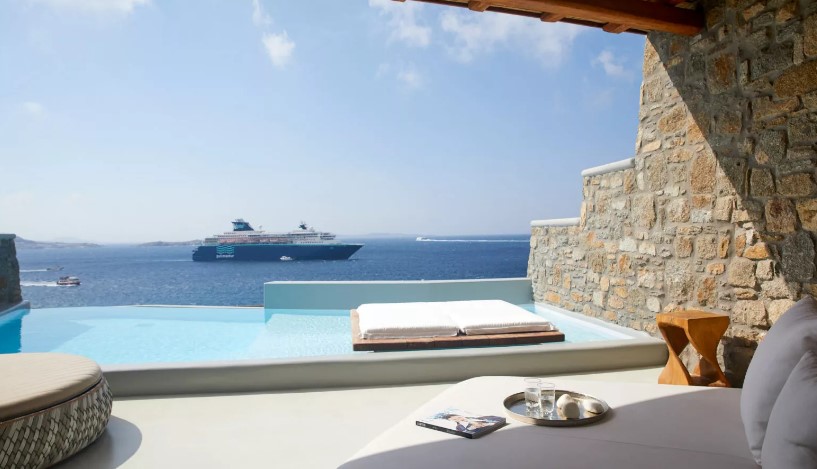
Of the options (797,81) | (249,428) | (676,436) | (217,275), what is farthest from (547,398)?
(217,275)

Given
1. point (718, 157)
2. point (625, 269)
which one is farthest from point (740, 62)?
point (625, 269)

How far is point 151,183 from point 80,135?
19.7 ft

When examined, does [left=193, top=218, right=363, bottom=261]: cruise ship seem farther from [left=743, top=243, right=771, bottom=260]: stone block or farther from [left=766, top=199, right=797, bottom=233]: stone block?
[left=766, top=199, right=797, bottom=233]: stone block

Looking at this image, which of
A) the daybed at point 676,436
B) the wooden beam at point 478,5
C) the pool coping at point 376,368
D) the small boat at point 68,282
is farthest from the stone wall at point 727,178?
the small boat at point 68,282

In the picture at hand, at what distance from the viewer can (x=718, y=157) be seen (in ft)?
10.0

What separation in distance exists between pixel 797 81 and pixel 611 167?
179 centimetres

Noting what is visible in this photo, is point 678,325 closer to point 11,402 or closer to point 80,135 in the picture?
point 11,402

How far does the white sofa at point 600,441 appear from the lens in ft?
4.35

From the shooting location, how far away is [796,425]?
1.08 meters

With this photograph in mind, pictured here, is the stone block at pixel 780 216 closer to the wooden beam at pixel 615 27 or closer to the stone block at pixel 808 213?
the stone block at pixel 808 213

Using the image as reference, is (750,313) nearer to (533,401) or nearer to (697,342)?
(697,342)

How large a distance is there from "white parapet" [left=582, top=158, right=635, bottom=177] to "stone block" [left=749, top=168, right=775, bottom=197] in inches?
47.0

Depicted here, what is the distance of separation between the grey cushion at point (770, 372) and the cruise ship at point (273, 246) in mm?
38687

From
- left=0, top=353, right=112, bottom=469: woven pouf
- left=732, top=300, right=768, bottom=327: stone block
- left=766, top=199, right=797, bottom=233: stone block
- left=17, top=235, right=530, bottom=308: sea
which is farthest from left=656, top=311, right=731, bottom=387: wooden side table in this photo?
left=17, top=235, right=530, bottom=308: sea
